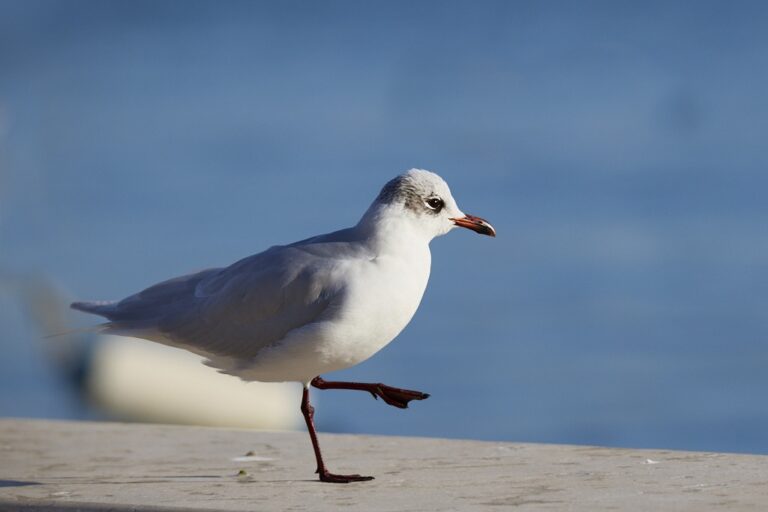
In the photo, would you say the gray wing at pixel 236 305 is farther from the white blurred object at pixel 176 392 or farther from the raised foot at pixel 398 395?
the white blurred object at pixel 176 392

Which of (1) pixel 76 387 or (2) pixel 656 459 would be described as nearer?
(2) pixel 656 459

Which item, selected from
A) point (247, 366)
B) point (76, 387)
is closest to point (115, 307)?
point (247, 366)

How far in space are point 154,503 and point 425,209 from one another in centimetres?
203

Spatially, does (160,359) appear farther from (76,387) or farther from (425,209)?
(425,209)

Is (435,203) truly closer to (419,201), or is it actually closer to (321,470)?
(419,201)

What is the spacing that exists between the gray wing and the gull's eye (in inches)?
25.7

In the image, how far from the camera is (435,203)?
242 inches

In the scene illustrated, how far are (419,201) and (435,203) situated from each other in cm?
11

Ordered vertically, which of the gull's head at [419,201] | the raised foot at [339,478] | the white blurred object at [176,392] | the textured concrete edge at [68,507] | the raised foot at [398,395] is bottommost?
the textured concrete edge at [68,507]

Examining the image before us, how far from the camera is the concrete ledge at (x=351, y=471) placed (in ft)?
17.9

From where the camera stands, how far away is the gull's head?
6.07 m

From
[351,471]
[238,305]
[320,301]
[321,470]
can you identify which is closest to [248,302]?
[238,305]

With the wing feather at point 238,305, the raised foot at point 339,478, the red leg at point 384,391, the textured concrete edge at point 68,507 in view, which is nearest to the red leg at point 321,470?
the raised foot at point 339,478

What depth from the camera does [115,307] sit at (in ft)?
21.7
